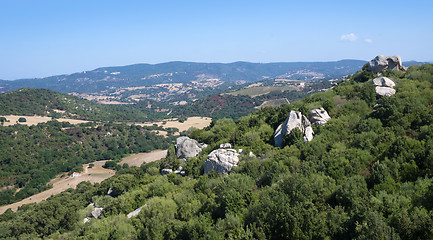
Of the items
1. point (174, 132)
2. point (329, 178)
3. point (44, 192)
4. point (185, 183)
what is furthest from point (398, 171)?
point (174, 132)

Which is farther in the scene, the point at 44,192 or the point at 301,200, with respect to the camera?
the point at 44,192

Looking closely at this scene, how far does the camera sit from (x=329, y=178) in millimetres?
26062

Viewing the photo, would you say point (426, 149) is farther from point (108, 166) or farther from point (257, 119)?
point (108, 166)

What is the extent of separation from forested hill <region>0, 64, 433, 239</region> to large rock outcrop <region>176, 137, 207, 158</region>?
5.35ft

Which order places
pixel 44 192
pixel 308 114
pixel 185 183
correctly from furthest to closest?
pixel 44 192 < pixel 308 114 < pixel 185 183

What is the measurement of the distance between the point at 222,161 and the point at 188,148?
12017 millimetres

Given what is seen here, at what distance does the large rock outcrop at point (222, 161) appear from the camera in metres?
37.3

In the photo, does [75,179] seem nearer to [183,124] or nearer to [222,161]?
[222,161]

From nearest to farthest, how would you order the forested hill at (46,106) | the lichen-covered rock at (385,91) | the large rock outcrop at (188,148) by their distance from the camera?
the lichen-covered rock at (385,91) → the large rock outcrop at (188,148) → the forested hill at (46,106)

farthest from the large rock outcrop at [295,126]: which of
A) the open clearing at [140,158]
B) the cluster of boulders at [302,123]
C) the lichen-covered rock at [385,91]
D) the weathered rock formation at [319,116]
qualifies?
the open clearing at [140,158]

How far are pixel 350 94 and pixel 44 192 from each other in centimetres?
8372

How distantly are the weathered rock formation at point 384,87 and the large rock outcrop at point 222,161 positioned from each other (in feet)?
A: 81.2

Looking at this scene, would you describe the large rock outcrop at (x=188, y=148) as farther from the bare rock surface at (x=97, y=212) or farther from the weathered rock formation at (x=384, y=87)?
the weathered rock formation at (x=384, y=87)

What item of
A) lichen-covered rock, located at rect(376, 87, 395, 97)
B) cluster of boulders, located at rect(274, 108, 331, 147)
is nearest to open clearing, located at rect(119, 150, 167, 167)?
cluster of boulders, located at rect(274, 108, 331, 147)
